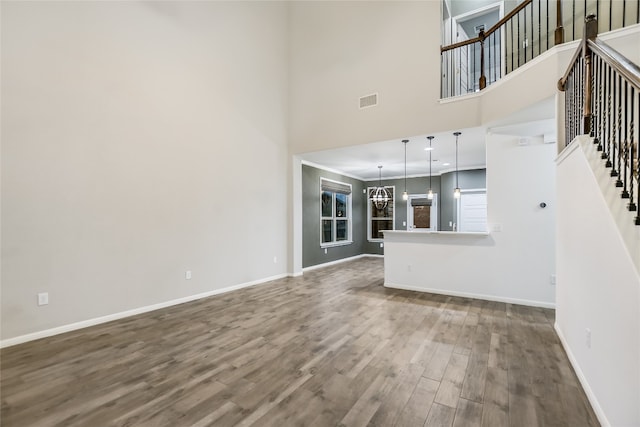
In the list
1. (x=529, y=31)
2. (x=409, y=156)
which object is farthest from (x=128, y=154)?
(x=529, y=31)

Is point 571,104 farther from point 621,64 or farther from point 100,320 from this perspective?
point 100,320

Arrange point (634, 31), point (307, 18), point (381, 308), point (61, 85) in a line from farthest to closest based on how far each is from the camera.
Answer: point (307, 18)
point (381, 308)
point (61, 85)
point (634, 31)

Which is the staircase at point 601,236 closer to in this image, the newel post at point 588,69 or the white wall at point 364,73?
the newel post at point 588,69

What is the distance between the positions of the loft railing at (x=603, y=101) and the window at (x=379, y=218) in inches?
274

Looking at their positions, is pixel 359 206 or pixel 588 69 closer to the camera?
pixel 588 69

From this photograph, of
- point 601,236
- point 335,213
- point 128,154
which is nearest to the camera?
point 601,236

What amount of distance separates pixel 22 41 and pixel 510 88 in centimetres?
591

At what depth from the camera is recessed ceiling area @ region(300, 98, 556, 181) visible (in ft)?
14.1

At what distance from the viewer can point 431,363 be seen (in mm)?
2701

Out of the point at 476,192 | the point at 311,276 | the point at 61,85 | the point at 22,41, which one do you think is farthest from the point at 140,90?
the point at 476,192

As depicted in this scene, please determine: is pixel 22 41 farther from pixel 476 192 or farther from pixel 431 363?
pixel 476 192

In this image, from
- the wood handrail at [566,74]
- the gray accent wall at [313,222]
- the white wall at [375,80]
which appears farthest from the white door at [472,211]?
the wood handrail at [566,74]

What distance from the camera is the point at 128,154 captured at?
4062mm

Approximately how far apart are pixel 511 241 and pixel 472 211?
13.5ft
